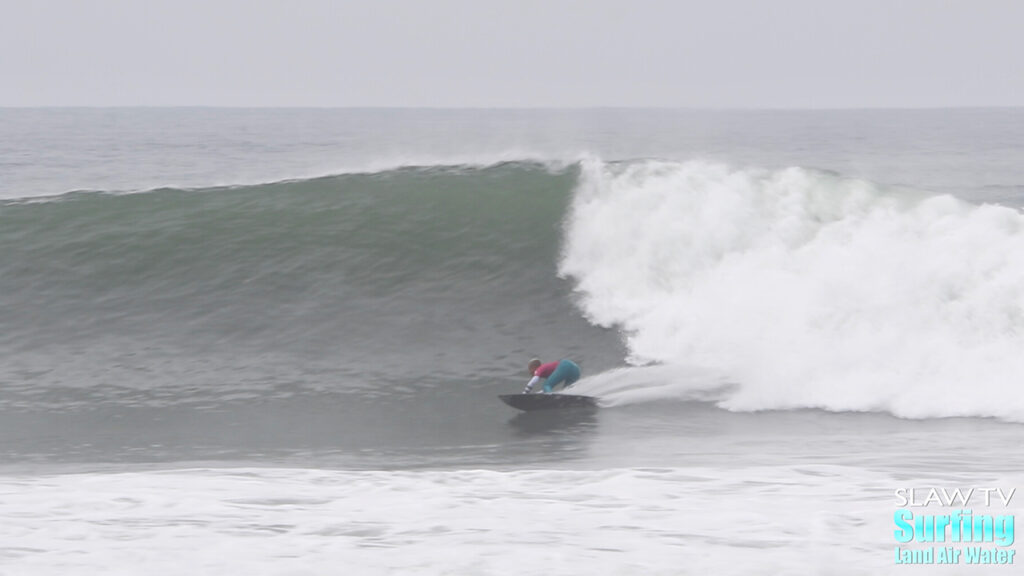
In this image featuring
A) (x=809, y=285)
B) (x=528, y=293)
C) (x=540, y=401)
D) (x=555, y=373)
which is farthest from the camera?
(x=528, y=293)

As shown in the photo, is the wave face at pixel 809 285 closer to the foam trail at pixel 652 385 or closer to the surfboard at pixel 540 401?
the foam trail at pixel 652 385

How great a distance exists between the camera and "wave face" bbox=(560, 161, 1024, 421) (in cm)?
1151

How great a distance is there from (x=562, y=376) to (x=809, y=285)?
3.66 m

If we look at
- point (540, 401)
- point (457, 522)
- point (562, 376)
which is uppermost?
point (562, 376)

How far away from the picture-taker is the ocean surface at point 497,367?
6695 mm

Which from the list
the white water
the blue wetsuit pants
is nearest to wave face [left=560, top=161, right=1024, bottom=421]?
the blue wetsuit pants

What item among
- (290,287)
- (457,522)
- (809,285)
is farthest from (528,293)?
(457,522)

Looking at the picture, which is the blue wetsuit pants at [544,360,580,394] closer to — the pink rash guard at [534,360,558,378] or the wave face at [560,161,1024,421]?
the pink rash guard at [534,360,558,378]

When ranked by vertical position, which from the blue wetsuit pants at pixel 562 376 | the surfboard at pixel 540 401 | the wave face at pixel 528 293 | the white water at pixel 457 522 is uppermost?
the wave face at pixel 528 293

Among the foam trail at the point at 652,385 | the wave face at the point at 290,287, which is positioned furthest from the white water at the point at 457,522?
the wave face at the point at 290,287

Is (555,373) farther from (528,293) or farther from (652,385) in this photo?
(528,293)

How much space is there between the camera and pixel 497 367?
1259 centimetres

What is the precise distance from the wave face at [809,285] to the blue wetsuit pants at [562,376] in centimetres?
149

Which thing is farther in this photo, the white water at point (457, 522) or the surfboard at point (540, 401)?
the surfboard at point (540, 401)
